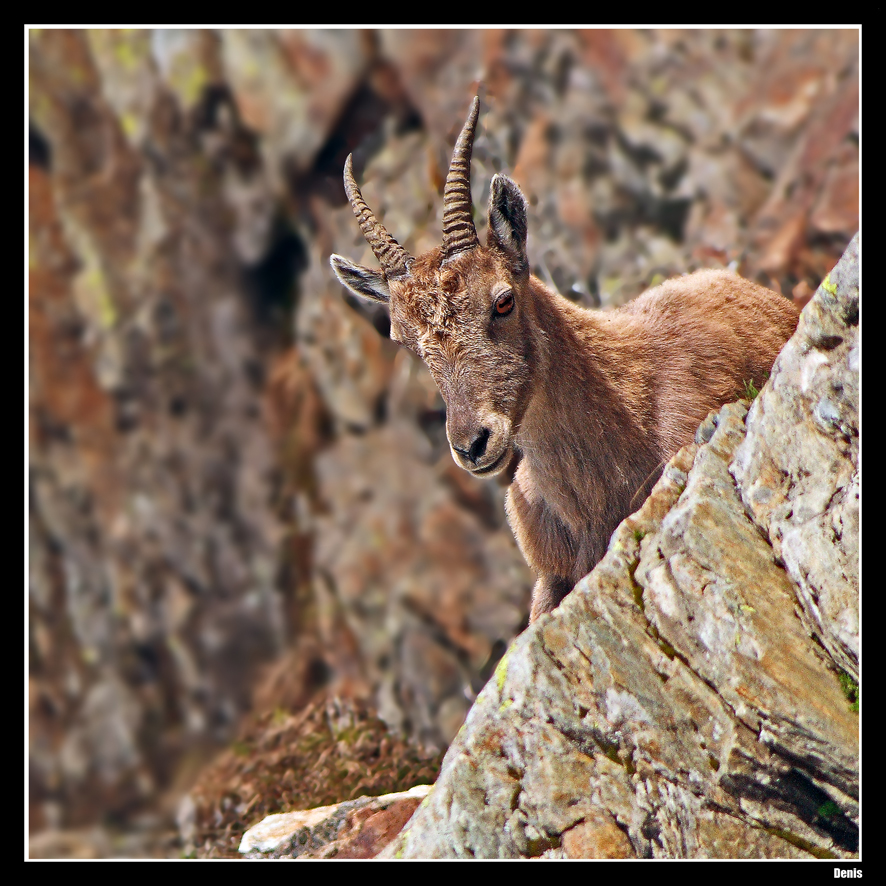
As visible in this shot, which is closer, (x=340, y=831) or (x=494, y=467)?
(x=494, y=467)

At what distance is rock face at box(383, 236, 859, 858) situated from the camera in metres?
5.67

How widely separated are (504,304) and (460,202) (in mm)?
934

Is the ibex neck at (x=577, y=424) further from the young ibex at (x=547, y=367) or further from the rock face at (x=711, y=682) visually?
the rock face at (x=711, y=682)

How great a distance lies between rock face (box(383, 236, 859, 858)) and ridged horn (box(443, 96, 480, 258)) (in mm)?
2652

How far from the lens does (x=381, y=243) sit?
7922 mm

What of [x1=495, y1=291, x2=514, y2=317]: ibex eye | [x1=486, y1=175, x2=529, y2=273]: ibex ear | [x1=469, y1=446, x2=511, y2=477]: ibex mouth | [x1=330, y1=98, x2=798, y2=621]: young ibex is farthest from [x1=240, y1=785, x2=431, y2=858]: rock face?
[x1=486, y1=175, x2=529, y2=273]: ibex ear

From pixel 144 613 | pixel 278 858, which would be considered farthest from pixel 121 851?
pixel 278 858

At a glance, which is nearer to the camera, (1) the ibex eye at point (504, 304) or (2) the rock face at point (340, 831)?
(1) the ibex eye at point (504, 304)

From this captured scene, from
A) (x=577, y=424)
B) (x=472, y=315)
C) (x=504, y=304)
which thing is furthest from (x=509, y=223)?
(x=577, y=424)

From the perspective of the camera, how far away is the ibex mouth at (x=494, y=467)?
7130 millimetres

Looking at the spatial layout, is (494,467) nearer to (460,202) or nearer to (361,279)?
(460,202)

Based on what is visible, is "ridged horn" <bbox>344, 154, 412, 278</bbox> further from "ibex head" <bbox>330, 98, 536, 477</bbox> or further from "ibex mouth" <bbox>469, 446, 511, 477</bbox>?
"ibex mouth" <bbox>469, 446, 511, 477</bbox>

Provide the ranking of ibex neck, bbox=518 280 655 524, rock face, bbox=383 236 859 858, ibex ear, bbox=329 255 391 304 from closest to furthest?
rock face, bbox=383 236 859 858 < ibex neck, bbox=518 280 655 524 < ibex ear, bbox=329 255 391 304

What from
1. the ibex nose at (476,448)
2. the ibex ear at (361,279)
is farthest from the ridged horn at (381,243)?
the ibex nose at (476,448)
